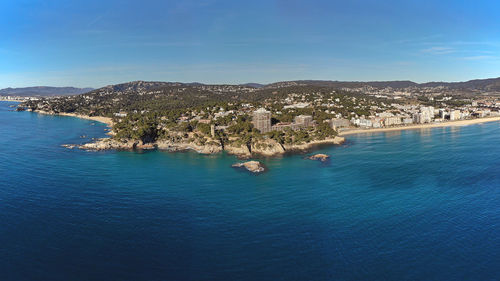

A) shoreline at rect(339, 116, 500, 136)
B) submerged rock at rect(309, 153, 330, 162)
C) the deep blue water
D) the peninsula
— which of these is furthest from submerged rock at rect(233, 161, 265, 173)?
shoreline at rect(339, 116, 500, 136)

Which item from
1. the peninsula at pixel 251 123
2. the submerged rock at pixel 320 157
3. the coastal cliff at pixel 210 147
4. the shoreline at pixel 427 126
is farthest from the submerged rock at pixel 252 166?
the shoreline at pixel 427 126

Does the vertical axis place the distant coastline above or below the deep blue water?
above

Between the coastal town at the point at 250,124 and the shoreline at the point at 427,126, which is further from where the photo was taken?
the shoreline at the point at 427,126

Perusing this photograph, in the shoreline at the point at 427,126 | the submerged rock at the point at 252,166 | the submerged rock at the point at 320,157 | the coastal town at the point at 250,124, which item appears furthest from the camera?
the shoreline at the point at 427,126

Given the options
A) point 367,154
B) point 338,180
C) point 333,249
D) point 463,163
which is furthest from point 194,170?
point 463,163

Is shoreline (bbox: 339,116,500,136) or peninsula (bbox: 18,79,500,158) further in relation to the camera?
shoreline (bbox: 339,116,500,136)

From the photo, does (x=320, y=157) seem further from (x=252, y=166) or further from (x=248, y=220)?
(x=248, y=220)

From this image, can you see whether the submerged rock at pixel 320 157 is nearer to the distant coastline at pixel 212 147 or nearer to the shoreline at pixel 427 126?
the distant coastline at pixel 212 147

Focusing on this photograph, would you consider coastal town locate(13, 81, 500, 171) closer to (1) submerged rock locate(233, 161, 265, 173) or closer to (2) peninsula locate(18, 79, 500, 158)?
(2) peninsula locate(18, 79, 500, 158)

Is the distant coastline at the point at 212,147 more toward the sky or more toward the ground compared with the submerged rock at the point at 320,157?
more toward the sky

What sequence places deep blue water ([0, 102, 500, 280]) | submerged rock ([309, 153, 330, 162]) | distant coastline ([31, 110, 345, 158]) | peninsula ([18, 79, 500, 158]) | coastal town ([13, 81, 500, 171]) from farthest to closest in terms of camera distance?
peninsula ([18, 79, 500, 158]) → coastal town ([13, 81, 500, 171]) → distant coastline ([31, 110, 345, 158]) → submerged rock ([309, 153, 330, 162]) → deep blue water ([0, 102, 500, 280])
